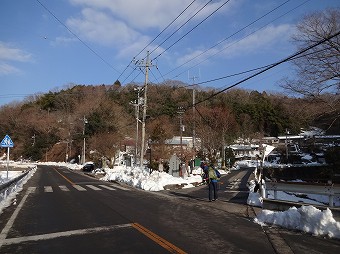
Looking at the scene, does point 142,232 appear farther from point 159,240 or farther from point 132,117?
point 132,117

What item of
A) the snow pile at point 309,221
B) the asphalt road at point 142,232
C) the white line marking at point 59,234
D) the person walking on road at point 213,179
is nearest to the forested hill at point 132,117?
the person walking on road at point 213,179

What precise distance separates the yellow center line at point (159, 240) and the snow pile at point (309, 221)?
3.47 meters

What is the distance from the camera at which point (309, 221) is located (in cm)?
825

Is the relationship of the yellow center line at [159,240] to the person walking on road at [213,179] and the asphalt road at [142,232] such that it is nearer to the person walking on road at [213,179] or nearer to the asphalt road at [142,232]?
the asphalt road at [142,232]

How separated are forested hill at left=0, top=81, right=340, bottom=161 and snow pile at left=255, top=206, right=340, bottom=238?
14440mm

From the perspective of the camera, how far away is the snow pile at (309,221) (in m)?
7.73

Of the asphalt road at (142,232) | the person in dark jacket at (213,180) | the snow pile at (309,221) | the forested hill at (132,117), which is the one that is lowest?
the asphalt road at (142,232)

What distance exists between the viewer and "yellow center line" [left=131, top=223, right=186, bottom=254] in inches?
250

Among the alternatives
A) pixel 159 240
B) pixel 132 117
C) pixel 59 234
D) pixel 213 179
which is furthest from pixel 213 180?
pixel 132 117

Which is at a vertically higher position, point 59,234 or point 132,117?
point 132,117

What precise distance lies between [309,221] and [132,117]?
7031cm

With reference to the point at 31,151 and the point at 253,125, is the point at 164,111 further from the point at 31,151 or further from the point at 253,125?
the point at 31,151

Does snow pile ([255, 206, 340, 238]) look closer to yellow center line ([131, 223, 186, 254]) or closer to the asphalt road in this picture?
the asphalt road

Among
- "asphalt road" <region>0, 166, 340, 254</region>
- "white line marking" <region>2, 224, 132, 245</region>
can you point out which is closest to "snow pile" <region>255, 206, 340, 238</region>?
"asphalt road" <region>0, 166, 340, 254</region>
